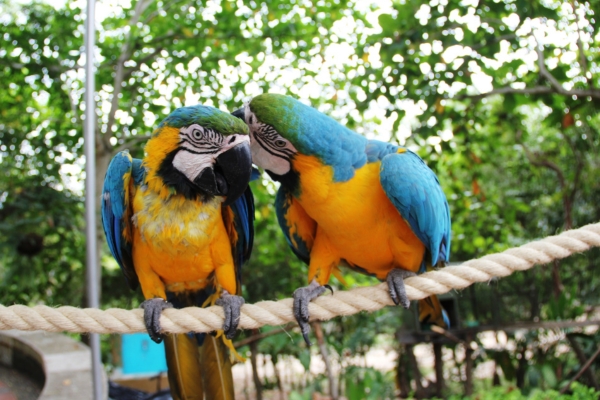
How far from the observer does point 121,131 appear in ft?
16.7

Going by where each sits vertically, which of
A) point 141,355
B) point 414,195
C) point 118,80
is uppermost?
point 118,80

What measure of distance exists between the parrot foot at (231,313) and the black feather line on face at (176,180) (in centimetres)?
45

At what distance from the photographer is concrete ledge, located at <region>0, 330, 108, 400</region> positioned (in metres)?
3.24

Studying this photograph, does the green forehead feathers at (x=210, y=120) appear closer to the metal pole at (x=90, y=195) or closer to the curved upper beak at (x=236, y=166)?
the curved upper beak at (x=236, y=166)

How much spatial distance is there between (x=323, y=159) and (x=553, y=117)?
270cm

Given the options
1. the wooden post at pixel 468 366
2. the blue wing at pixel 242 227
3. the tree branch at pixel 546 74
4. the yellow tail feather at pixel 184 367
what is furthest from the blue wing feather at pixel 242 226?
the wooden post at pixel 468 366

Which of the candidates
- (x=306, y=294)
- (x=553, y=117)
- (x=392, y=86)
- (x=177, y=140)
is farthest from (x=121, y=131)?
(x=553, y=117)

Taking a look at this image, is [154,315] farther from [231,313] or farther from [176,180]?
[176,180]

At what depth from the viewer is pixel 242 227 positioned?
210cm

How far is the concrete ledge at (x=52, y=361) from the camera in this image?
3245mm

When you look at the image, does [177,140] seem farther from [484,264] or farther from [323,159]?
[484,264]

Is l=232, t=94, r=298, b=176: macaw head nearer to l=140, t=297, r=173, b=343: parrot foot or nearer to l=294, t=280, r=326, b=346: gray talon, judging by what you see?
l=294, t=280, r=326, b=346: gray talon

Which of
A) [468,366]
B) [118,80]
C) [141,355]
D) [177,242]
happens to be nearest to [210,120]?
[177,242]

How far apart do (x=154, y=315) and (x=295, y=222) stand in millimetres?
761
